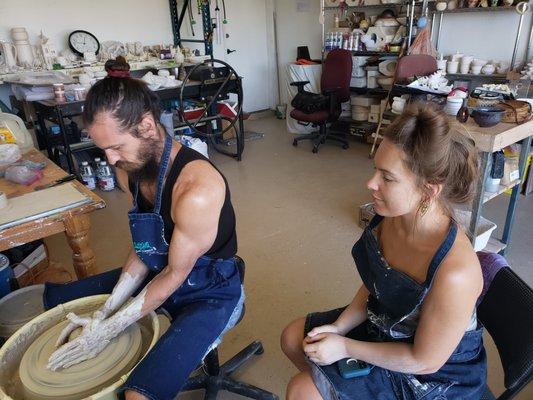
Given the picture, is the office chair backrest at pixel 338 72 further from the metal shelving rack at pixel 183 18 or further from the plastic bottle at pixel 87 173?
the plastic bottle at pixel 87 173

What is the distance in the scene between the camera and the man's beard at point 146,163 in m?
1.18

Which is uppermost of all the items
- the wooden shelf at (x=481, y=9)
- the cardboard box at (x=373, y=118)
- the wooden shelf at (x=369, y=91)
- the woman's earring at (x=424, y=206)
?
the wooden shelf at (x=481, y=9)

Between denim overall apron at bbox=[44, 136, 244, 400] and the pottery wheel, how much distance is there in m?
0.09

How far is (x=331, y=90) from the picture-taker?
159 inches

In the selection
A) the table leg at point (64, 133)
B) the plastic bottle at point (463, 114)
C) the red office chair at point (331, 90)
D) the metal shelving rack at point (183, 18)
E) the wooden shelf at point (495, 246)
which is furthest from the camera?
the metal shelving rack at point (183, 18)

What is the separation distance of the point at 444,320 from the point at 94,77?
361cm

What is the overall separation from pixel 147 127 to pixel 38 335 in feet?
2.24

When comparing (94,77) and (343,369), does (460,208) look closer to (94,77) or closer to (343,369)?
(343,369)

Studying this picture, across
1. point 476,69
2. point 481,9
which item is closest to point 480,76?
point 476,69

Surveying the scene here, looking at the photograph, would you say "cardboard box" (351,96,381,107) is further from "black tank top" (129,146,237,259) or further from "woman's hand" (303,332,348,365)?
"woman's hand" (303,332,348,365)

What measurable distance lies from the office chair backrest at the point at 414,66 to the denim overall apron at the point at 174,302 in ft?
9.21

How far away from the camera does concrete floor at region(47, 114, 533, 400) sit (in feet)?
6.04

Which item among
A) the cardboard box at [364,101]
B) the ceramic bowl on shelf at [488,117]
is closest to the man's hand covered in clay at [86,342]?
the ceramic bowl on shelf at [488,117]

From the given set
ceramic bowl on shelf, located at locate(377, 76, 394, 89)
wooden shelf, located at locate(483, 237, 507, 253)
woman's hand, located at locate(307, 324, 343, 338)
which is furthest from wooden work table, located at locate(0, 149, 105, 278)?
ceramic bowl on shelf, located at locate(377, 76, 394, 89)
